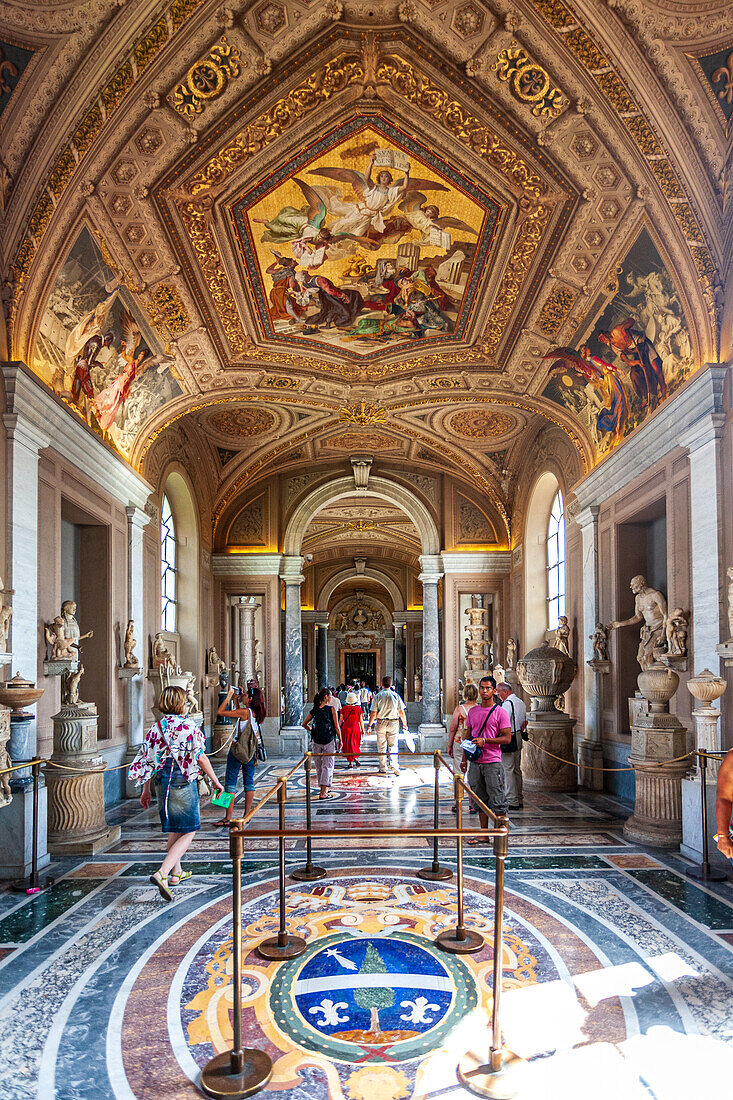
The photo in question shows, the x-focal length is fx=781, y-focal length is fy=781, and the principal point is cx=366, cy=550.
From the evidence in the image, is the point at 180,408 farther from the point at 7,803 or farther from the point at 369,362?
the point at 7,803

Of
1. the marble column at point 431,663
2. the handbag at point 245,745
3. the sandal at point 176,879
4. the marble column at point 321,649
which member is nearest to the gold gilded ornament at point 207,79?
the handbag at point 245,745

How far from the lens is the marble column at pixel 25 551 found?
7561 mm

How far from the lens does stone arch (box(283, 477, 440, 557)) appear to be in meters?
18.6

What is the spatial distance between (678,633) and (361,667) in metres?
32.9

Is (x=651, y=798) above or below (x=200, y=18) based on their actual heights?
below

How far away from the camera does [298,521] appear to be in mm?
18656

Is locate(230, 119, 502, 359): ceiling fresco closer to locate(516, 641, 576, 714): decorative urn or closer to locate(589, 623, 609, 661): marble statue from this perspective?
locate(589, 623, 609, 661): marble statue

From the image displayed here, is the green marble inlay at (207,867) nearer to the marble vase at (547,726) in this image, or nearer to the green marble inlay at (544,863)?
the green marble inlay at (544,863)

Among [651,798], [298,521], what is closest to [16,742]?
[651,798]

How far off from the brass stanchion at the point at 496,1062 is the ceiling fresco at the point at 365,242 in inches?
282

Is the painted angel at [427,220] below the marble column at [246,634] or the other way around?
the other way around

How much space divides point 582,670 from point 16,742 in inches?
347

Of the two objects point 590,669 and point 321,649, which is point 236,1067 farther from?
point 321,649

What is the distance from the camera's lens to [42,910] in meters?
5.86
